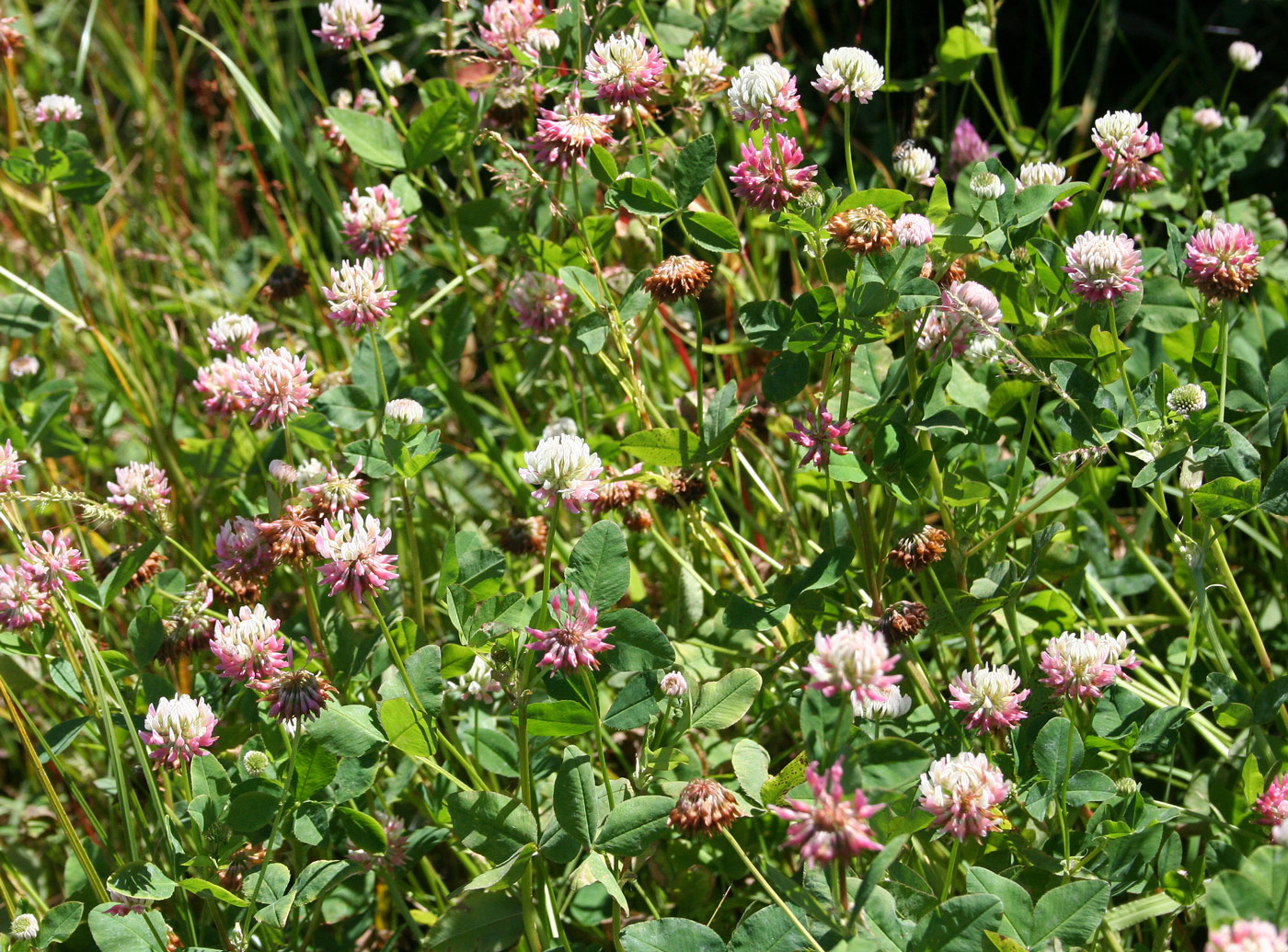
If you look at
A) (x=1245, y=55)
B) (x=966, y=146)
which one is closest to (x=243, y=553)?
(x=966, y=146)

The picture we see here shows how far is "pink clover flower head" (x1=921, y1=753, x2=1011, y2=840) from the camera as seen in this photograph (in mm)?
1159

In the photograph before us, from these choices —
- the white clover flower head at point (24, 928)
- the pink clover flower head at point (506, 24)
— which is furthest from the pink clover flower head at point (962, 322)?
the white clover flower head at point (24, 928)

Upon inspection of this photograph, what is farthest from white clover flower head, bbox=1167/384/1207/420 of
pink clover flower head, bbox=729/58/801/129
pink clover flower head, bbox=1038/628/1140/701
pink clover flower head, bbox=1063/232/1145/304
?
pink clover flower head, bbox=729/58/801/129

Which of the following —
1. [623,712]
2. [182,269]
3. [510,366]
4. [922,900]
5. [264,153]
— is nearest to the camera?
[922,900]

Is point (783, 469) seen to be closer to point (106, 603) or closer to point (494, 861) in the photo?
point (494, 861)

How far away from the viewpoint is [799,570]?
1.61 m

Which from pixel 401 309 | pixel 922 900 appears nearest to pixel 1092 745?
pixel 922 900

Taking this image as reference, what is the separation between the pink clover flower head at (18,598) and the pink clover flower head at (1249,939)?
1364 millimetres

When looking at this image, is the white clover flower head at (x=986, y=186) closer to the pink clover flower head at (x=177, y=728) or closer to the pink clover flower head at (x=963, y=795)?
the pink clover flower head at (x=963, y=795)

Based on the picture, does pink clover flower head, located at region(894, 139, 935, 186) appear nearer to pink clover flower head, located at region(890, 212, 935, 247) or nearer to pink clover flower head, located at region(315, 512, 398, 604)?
pink clover flower head, located at region(890, 212, 935, 247)

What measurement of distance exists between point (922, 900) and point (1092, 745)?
31 cm

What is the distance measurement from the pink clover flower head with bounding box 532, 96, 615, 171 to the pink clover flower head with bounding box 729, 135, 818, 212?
0.83ft

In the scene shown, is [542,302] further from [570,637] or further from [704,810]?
[704,810]

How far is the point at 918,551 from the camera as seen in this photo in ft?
4.85
